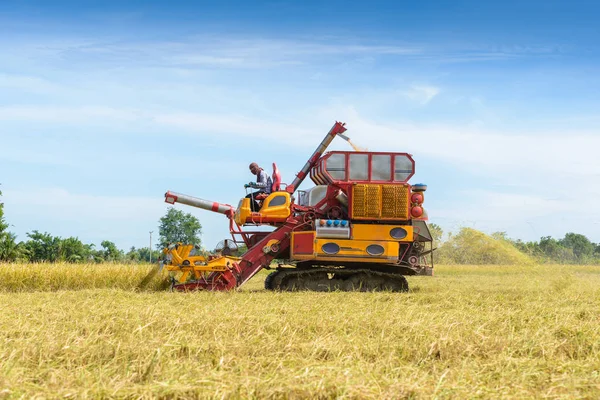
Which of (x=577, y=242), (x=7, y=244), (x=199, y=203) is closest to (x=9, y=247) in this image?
(x=7, y=244)

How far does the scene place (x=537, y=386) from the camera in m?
4.62

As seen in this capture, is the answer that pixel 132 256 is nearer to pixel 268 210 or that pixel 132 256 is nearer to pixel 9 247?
pixel 9 247

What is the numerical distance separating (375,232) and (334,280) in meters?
1.29

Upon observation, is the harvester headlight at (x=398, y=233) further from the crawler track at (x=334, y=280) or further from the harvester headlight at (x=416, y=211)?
the crawler track at (x=334, y=280)

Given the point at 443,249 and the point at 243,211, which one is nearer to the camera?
the point at 243,211

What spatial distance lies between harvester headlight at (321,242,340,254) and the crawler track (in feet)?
1.55

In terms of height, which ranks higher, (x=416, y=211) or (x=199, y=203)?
(x=199, y=203)

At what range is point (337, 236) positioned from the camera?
12227 mm

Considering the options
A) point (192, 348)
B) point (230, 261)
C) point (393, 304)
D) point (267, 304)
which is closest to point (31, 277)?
point (230, 261)

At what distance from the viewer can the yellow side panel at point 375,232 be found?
12281mm

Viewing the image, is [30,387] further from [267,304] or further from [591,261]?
[591,261]

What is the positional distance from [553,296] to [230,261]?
6.15m

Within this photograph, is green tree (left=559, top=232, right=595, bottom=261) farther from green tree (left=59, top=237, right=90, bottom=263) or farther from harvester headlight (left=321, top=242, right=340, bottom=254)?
harvester headlight (left=321, top=242, right=340, bottom=254)

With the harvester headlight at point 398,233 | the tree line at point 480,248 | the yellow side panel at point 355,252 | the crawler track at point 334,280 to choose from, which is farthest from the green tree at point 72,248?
the harvester headlight at point 398,233
